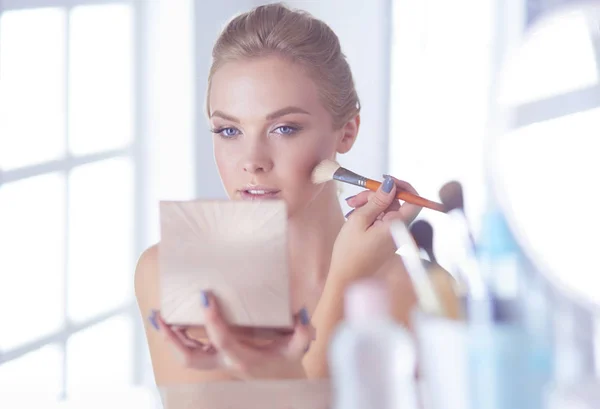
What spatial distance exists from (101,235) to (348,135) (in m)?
0.35

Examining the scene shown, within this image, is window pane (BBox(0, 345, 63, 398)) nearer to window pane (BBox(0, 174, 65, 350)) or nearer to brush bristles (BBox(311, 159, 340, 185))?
window pane (BBox(0, 174, 65, 350))

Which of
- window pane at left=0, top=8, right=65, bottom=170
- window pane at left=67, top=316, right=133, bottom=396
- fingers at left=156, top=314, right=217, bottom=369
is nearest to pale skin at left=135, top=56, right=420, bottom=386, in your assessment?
fingers at left=156, top=314, right=217, bottom=369

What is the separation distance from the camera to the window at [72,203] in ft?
3.00

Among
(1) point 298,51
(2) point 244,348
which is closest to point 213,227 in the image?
(2) point 244,348

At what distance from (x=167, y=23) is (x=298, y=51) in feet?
0.70

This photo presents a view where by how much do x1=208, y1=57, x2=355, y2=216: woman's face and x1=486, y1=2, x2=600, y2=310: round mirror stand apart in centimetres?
22

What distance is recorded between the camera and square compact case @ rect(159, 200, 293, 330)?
2.14ft

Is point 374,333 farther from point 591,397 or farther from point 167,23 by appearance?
point 167,23

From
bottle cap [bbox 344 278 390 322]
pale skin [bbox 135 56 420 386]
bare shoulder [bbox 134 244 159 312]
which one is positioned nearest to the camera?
bottle cap [bbox 344 278 390 322]

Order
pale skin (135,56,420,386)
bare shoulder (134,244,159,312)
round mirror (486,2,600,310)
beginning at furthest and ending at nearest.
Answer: bare shoulder (134,244,159,312) → pale skin (135,56,420,386) → round mirror (486,2,600,310)

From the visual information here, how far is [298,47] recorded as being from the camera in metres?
0.78

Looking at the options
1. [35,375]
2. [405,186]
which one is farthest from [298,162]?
[35,375]

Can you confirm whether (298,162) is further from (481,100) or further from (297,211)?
(481,100)

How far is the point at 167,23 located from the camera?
2.97ft
